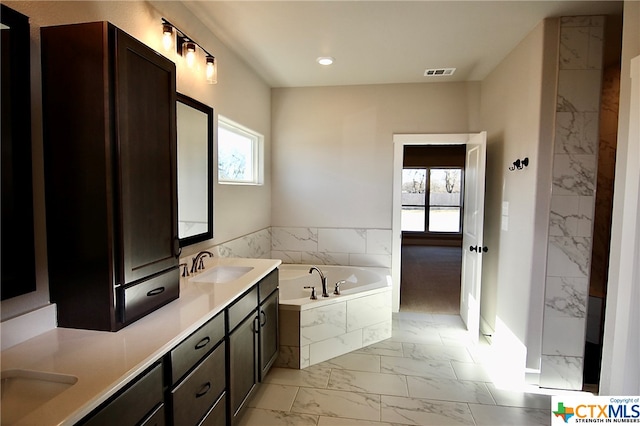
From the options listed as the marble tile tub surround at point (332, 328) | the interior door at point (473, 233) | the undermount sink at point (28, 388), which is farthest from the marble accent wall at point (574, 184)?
the undermount sink at point (28, 388)

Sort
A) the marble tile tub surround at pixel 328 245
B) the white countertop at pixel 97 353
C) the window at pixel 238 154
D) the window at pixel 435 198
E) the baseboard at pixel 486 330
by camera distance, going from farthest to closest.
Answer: the window at pixel 435 198 < the marble tile tub surround at pixel 328 245 < the baseboard at pixel 486 330 < the window at pixel 238 154 < the white countertop at pixel 97 353

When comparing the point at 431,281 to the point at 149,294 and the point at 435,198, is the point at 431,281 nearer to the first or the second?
the point at 435,198

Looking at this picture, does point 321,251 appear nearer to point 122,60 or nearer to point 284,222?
point 284,222

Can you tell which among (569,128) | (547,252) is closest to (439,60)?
(569,128)

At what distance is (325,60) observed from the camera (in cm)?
324

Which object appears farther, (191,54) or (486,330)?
(486,330)

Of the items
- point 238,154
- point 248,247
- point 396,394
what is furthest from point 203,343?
point 238,154

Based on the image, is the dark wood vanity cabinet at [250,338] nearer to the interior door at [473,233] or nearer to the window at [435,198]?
the interior door at [473,233]

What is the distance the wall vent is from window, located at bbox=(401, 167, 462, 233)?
5.74 meters

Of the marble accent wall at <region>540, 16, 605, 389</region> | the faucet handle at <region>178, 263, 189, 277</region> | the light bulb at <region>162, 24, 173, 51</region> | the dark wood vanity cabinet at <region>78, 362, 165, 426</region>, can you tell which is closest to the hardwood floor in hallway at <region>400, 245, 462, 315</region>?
the marble accent wall at <region>540, 16, 605, 389</region>

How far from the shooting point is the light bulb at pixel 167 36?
2045 mm

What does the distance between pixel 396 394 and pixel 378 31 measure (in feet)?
8.88

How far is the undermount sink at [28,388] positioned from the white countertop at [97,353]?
0.02 meters

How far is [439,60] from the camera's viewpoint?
3.24 metres
